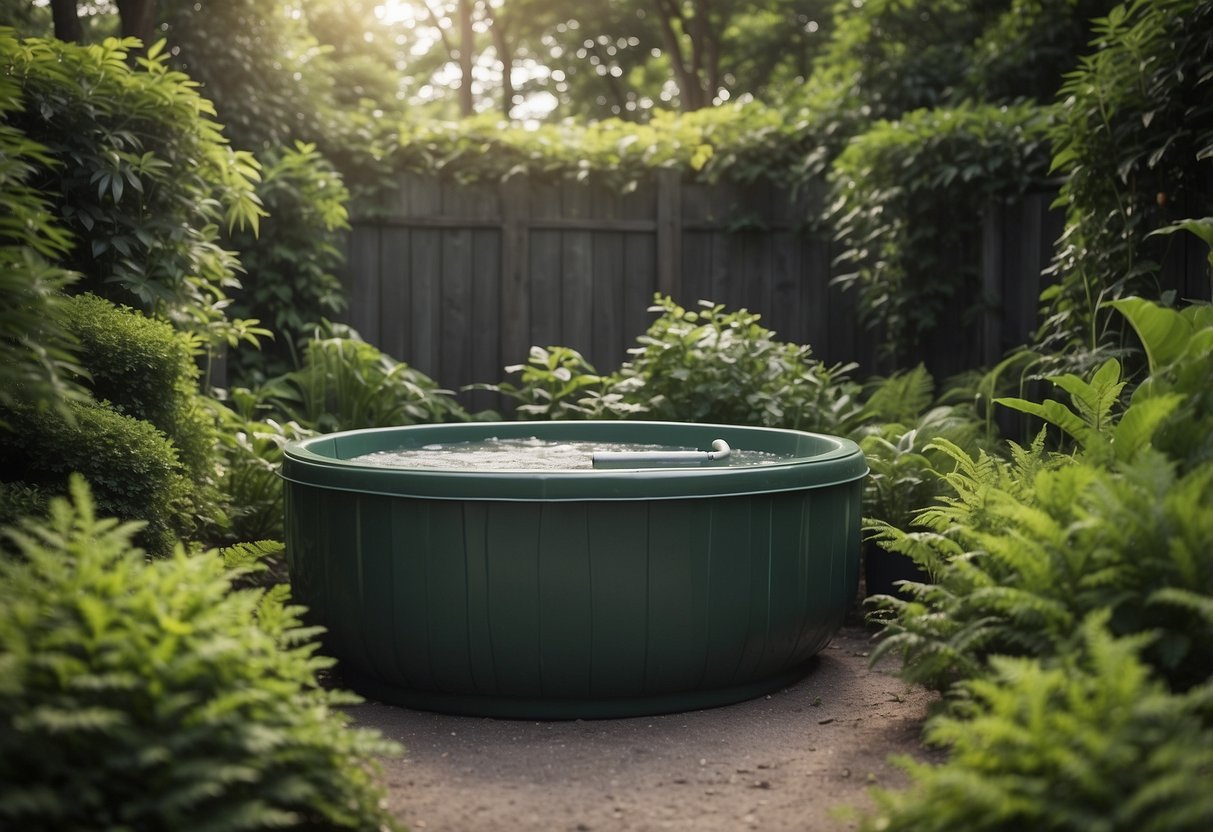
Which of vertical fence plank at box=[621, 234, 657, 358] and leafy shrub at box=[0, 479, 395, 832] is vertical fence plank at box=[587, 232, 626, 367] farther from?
leafy shrub at box=[0, 479, 395, 832]

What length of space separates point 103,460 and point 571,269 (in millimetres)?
4191

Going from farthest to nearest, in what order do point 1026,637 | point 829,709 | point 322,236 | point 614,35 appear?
1. point 614,35
2. point 322,236
3. point 829,709
4. point 1026,637

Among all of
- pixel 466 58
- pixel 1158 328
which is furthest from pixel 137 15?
pixel 466 58

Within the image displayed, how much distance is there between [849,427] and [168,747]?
3.99m

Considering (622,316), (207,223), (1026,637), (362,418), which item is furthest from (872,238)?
(1026,637)

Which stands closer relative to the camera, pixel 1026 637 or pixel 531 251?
pixel 1026 637

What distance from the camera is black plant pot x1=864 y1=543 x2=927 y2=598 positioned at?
4.17 meters

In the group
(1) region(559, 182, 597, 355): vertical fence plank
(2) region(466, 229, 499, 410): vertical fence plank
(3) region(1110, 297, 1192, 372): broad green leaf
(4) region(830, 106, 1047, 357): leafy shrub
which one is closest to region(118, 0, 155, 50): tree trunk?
(2) region(466, 229, 499, 410): vertical fence plank

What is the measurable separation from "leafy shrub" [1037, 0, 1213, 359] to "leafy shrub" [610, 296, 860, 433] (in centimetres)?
110

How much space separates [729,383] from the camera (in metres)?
5.12

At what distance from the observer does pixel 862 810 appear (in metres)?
2.58

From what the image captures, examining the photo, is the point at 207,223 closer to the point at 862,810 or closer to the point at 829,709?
the point at 829,709

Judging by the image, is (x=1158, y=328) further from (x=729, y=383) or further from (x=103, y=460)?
(x=103, y=460)

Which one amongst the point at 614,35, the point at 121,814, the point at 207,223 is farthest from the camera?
the point at 614,35
